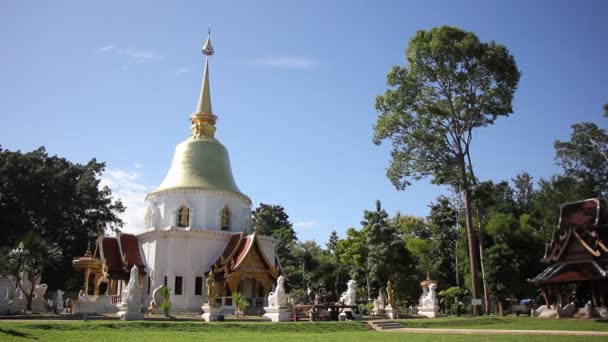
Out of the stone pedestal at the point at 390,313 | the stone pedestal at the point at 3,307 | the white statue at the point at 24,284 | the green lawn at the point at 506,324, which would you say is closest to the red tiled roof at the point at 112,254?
the white statue at the point at 24,284

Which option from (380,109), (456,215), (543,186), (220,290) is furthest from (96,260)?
(543,186)

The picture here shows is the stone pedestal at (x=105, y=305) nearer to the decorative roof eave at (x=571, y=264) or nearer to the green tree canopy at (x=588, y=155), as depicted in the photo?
the decorative roof eave at (x=571, y=264)

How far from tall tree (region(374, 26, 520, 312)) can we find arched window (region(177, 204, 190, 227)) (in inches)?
474

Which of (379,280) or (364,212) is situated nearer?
(379,280)

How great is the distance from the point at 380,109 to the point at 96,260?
17.5 metres

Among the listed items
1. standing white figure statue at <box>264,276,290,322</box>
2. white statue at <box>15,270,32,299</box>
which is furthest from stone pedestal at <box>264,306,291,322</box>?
white statue at <box>15,270,32,299</box>

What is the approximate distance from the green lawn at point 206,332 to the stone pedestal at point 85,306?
7.62 metres

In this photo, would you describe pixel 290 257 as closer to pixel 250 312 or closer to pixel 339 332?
pixel 250 312

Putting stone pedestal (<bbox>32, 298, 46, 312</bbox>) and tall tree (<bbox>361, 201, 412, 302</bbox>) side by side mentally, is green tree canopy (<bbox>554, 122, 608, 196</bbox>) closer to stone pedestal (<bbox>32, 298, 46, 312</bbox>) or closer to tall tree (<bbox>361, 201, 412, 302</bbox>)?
tall tree (<bbox>361, 201, 412, 302</bbox>)

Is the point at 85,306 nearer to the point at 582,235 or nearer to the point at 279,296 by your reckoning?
the point at 279,296

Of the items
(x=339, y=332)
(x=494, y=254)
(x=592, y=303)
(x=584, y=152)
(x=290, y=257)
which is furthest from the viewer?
(x=290, y=257)

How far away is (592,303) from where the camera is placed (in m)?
26.8

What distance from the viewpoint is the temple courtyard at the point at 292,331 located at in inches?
614

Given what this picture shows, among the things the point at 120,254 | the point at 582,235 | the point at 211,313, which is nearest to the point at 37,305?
the point at 120,254
